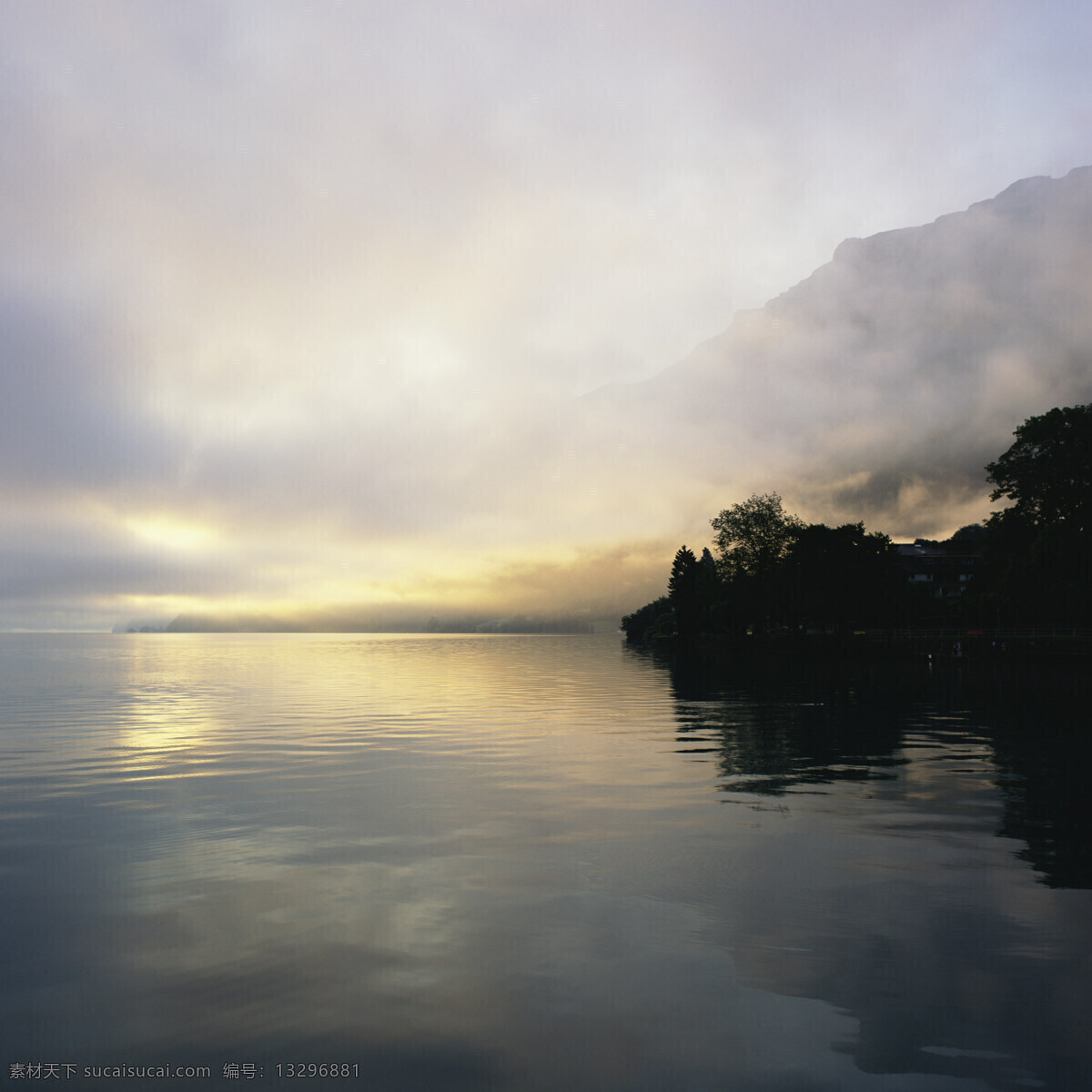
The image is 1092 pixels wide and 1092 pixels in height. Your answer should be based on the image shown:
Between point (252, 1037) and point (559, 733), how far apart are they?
21461 millimetres

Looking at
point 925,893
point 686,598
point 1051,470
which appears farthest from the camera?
point 686,598

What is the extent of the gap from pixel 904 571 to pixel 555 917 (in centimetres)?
13734

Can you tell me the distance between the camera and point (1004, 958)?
830cm

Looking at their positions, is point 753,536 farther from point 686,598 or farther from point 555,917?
point 555,917

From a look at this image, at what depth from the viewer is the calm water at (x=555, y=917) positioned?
21.6 feet

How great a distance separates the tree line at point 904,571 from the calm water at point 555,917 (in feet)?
238

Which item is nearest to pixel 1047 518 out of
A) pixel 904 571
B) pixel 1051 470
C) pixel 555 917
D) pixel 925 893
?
pixel 1051 470

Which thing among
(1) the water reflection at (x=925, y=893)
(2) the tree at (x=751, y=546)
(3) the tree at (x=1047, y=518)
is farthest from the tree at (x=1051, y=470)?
(1) the water reflection at (x=925, y=893)

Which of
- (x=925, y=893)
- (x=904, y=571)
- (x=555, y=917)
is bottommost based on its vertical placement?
(x=925, y=893)

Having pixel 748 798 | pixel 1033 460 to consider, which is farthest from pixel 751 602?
pixel 748 798

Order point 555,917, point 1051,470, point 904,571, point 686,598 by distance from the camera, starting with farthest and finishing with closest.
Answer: point 686,598 < point 904,571 < point 1051,470 < point 555,917

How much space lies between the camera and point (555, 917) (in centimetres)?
959

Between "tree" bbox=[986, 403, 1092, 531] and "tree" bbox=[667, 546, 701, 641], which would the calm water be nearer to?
"tree" bbox=[986, 403, 1092, 531]

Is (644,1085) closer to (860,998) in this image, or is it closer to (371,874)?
(860,998)
